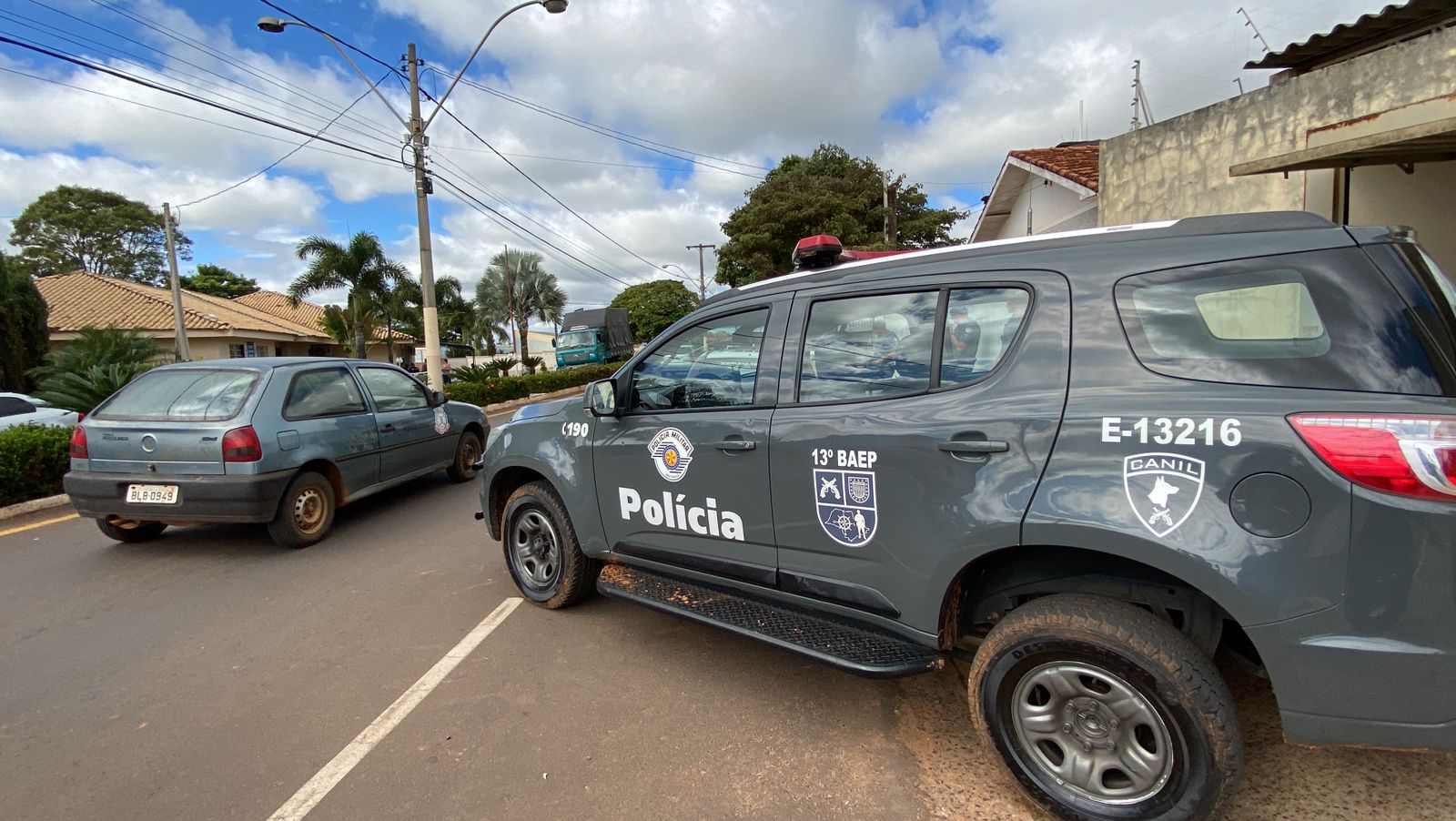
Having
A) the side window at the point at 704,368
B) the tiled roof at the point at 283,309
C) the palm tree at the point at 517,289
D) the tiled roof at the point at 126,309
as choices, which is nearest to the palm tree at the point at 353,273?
the tiled roof at the point at 126,309

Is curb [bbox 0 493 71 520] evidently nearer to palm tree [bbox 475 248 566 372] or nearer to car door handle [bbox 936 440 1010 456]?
car door handle [bbox 936 440 1010 456]

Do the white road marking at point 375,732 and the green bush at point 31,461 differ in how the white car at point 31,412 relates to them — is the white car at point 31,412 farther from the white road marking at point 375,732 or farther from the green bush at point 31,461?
the white road marking at point 375,732

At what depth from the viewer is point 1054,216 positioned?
13.6m

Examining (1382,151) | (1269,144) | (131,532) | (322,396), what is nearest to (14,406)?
(131,532)

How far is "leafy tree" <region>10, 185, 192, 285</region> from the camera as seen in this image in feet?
134

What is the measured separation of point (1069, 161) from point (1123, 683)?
1297cm

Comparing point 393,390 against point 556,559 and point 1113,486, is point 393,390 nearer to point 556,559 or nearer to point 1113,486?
point 556,559

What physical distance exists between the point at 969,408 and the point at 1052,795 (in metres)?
1.26

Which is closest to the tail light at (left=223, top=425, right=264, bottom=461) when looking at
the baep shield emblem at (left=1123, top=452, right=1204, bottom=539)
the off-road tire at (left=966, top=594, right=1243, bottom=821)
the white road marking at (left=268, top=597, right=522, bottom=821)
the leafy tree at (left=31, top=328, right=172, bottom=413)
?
the white road marking at (left=268, top=597, right=522, bottom=821)

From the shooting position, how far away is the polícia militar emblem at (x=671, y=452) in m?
3.16

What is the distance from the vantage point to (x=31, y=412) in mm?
10977

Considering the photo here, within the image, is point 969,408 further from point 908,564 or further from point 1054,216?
point 1054,216

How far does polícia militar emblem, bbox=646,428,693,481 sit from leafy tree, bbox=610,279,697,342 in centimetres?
5762

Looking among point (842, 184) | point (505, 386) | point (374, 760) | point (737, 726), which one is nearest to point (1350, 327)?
point (737, 726)
